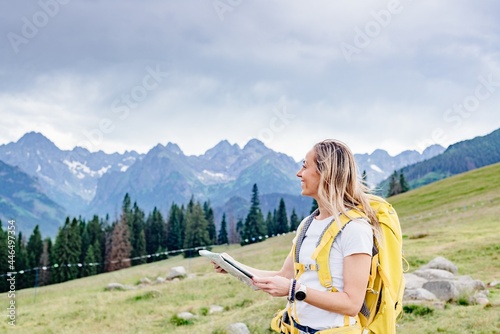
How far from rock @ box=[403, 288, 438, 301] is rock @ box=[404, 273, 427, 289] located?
0.84m

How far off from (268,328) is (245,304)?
208 inches

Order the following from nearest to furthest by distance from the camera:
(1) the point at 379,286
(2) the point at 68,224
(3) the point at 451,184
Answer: (1) the point at 379,286
(3) the point at 451,184
(2) the point at 68,224

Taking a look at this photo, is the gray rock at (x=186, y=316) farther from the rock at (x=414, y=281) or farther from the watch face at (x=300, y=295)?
the watch face at (x=300, y=295)

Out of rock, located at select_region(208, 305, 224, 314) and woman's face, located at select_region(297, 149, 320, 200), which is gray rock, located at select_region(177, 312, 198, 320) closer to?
rock, located at select_region(208, 305, 224, 314)

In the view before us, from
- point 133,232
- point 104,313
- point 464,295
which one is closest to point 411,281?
point 464,295

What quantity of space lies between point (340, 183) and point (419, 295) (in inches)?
430

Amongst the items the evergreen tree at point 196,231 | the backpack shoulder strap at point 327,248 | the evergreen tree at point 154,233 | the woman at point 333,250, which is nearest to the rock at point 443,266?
the woman at point 333,250

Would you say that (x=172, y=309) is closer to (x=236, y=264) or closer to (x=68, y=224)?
(x=236, y=264)

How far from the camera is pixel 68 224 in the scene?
94625mm

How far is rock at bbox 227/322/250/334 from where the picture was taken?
1216 centimetres

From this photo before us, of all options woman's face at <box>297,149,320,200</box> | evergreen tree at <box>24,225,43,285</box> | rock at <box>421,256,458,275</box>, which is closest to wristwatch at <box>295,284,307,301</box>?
woman's face at <box>297,149,320,200</box>

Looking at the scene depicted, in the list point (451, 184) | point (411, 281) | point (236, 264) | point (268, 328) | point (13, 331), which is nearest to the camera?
point (236, 264)

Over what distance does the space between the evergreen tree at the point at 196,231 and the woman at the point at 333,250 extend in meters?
100


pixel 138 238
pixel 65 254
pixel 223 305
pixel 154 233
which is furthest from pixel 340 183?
pixel 154 233
